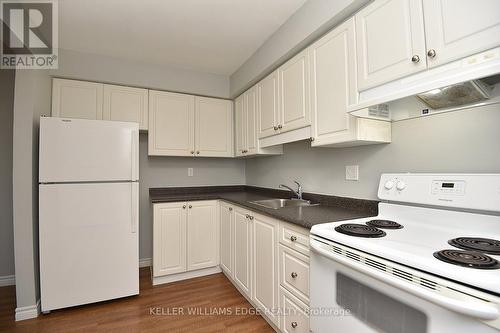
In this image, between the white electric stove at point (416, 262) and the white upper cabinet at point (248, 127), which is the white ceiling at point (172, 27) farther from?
the white electric stove at point (416, 262)

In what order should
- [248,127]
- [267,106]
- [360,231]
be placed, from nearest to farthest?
[360,231] < [267,106] < [248,127]

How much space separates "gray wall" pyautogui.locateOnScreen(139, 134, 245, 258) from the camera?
2938 millimetres

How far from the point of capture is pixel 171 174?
3074 millimetres

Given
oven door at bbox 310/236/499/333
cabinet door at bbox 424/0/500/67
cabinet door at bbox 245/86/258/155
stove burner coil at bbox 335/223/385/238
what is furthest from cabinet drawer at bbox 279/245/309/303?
cabinet door at bbox 245/86/258/155

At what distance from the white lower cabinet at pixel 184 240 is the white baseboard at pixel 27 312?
0.91 metres

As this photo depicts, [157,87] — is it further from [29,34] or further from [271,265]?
[271,265]

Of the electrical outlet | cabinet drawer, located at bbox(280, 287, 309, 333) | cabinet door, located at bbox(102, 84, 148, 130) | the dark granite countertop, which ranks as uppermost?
cabinet door, located at bbox(102, 84, 148, 130)

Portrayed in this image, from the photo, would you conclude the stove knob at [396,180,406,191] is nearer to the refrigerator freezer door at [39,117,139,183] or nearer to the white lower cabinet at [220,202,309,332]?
the white lower cabinet at [220,202,309,332]

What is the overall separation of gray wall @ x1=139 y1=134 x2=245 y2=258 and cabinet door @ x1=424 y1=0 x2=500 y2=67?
8.68 feet

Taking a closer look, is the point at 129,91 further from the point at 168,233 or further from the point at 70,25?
the point at 168,233

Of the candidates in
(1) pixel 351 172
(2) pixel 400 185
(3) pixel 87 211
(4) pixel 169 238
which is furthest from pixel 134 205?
(2) pixel 400 185

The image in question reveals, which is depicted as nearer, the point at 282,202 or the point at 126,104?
the point at 282,202

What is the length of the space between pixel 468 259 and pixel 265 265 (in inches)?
49.6

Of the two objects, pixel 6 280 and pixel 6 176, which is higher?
pixel 6 176
